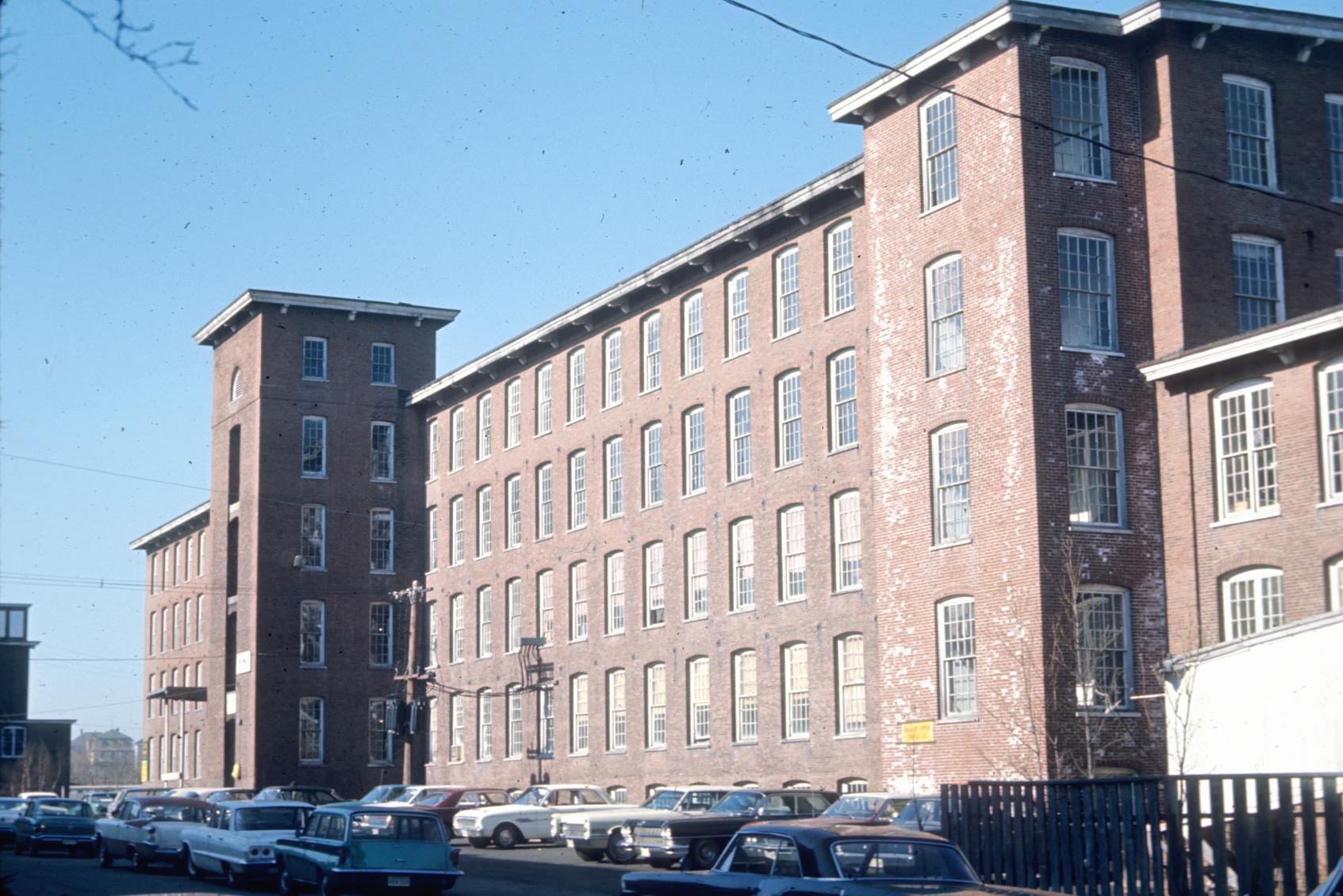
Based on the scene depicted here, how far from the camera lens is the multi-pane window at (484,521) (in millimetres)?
58656

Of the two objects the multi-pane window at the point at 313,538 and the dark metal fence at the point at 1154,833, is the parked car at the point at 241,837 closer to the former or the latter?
the dark metal fence at the point at 1154,833

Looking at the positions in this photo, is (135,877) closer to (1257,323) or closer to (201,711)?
(1257,323)

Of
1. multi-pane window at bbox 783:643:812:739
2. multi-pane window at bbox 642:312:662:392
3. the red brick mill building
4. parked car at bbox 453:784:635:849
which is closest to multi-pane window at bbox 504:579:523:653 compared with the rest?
the red brick mill building

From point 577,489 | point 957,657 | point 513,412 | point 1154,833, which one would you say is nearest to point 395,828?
point 1154,833

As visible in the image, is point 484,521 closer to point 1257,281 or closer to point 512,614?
point 512,614

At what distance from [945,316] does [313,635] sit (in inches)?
1499

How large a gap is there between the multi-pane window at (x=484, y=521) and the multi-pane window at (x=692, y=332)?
1387 cm

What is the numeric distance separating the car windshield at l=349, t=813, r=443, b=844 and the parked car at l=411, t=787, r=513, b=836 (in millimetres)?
19748

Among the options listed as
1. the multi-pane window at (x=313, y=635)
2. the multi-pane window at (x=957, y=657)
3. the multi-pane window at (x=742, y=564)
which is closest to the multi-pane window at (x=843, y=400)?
the multi-pane window at (x=742, y=564)

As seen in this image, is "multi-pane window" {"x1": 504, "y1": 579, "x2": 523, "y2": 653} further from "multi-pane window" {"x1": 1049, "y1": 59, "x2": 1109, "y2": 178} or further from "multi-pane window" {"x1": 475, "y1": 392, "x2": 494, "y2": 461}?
"multi-pane window" {"x1": 1049, "y1": 59, "x2": 1109, "y2": 178}

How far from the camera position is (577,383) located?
53.0 metres

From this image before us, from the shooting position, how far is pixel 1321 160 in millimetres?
34938

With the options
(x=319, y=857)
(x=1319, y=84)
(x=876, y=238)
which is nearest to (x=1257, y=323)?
(x=1319, y=84)

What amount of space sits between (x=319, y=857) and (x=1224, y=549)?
56.0 ft
